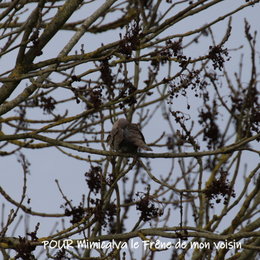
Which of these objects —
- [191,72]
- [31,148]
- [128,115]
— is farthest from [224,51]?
[31,148]

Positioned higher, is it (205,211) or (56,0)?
(56,0)

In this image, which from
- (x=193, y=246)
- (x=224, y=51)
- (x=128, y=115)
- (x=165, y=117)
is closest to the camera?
(x=224, y=51)

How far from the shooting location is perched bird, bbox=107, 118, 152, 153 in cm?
499

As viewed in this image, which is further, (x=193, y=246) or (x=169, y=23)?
(x=193, y=246)

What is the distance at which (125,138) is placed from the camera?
5047mm

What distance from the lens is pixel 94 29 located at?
7.46 meters

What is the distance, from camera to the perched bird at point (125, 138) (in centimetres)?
499

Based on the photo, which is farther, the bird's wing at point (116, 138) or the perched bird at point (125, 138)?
the bird's wing at point (116, 138)

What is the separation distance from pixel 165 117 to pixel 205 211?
2.69 m

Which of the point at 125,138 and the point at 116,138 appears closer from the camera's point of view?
the point at 125,138

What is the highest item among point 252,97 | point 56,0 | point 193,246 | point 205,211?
point 56,0

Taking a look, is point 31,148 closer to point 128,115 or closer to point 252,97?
point 128,115

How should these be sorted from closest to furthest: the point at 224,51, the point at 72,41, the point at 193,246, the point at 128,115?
the point at 224,51, the point at 72,41, the point at 193,246, the point at 128,115

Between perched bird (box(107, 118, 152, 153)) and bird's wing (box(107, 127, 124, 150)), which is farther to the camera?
bird's wing (box(107, 127, 124, 150))
